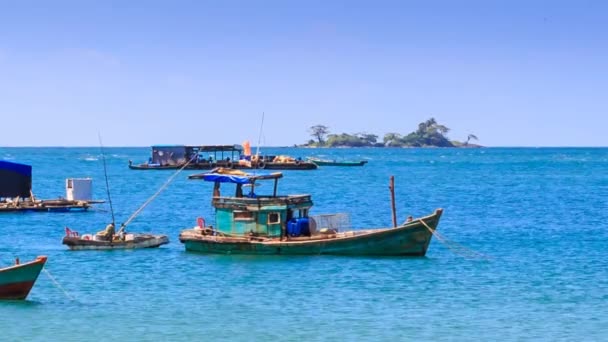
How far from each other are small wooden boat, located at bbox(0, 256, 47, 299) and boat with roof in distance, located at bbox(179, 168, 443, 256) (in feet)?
38.4

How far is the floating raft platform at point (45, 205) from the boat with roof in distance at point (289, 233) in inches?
1098

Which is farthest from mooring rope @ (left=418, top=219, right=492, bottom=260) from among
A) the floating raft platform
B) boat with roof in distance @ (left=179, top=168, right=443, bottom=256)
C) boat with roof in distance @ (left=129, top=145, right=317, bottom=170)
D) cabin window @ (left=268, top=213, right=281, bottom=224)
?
boat with roof in distance @ (left=129, top=145, right=317, bottom=170)

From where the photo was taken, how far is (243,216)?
1686 inches

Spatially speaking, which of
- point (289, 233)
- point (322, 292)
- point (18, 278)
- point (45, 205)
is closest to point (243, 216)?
point (289, 233)

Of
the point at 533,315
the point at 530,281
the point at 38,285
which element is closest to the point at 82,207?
the point at 38,285

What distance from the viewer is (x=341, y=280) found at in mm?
38031

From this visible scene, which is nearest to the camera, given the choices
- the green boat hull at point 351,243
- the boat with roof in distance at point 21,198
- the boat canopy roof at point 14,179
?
the green boat hull at point 351,243

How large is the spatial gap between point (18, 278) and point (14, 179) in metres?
39.7

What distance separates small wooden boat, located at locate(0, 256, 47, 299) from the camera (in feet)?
104

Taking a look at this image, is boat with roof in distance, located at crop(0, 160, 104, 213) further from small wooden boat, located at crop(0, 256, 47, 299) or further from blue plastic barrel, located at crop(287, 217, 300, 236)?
small wooden boat, located at crop(0, 256, 47, 299)

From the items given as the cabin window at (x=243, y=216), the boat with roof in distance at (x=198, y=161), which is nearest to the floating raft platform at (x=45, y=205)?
the cabin window at (x=243, y=216)

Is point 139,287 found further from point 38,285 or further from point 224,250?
point 224,250

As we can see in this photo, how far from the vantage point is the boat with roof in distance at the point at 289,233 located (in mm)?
42188

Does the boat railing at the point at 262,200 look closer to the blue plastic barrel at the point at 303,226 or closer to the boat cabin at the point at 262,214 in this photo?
the boat cabin at the point at 262,214
